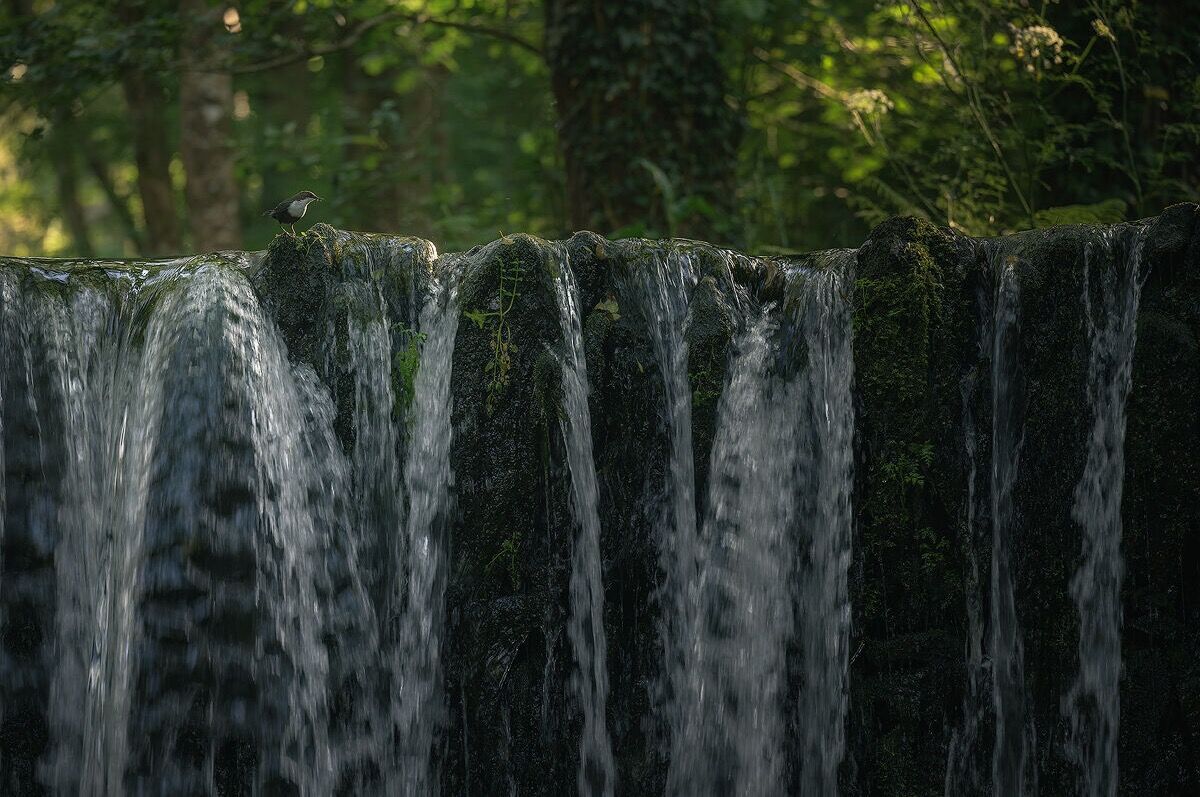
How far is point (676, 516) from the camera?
418 centimetres

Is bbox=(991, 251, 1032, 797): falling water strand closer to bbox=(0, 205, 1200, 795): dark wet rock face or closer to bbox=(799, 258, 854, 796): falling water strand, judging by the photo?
bbox=(0, 205, 1200, 795): dark wet rock face

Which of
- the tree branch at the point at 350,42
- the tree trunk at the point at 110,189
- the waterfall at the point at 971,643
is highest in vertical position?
the tree trunk at the point at 110,189

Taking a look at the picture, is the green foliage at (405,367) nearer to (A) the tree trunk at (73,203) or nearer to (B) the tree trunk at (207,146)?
(B) the tree trunk at (207,146)

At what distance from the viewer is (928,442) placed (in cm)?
393

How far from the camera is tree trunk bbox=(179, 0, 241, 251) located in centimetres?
834

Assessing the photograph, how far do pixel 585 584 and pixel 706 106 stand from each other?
167 inches

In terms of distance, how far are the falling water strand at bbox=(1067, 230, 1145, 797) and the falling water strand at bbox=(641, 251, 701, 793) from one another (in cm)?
140

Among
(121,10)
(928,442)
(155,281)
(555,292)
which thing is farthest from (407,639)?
(121,10)

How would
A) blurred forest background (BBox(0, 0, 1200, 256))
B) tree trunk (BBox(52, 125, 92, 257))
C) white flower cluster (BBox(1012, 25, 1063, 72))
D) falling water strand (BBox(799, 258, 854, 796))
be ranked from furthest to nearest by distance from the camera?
tree trunk (BBox(52, 125, 92, 257)) → blurred forest background (BBox(0, 0, 1200, 256)) → white flower cluster (BBox(1012, 25, 1063, 72)) → falling water strand (BBox(799, 258, 854, 796))

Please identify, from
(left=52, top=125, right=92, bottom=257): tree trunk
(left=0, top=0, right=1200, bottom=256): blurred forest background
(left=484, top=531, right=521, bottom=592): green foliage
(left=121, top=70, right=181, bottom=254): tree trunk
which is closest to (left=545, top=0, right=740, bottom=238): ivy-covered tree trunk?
(left=0, top=0, right=1200, bottom=256): blurred forest background

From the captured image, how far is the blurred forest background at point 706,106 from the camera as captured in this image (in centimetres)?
638

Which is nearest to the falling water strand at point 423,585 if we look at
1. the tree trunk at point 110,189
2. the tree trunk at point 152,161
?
the tree trunk at point 152,161

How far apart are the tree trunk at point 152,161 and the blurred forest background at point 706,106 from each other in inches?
0.9

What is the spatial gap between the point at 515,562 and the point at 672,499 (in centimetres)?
67
